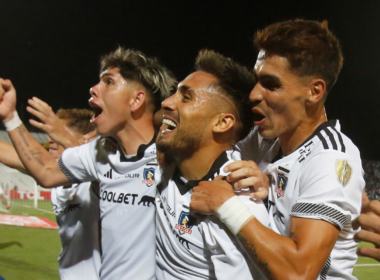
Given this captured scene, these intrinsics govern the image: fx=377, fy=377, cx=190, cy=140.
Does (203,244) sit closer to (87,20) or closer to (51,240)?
(51,240)

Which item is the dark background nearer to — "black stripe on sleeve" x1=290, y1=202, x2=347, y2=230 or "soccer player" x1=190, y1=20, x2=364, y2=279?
"soccer player" x1=190, y1=20, x2=364, y2=279

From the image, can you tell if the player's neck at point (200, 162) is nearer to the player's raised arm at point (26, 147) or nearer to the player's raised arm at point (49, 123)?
the player's raised arm at point (26, 147)

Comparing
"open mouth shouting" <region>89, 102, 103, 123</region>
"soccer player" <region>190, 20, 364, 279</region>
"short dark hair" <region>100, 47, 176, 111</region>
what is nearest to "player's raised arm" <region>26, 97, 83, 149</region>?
"open mouth shouting" <region>89, 102, 103, 123</region>

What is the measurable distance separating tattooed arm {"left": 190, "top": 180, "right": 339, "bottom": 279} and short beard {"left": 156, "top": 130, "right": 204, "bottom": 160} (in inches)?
23.1

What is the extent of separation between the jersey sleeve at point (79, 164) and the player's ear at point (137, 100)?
1.42ft

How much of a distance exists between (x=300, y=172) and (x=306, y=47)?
24.0 inches

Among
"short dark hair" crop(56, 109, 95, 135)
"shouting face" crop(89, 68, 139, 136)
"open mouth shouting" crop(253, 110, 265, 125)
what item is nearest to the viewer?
"open mouth shouting" crop(253, 110, 265, 125)

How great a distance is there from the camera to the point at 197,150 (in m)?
2.05

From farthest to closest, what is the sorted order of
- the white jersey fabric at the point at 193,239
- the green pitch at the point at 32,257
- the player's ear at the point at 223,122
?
the green pitch at the point at 32,257 → the player's ear at the point at 223,122 → the white jersey fabric at the point at 193,239

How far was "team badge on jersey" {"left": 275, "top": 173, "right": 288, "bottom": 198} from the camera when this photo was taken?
5.87 feet

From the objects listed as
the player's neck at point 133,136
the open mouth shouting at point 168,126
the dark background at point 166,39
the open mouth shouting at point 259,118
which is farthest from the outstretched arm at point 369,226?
the dark background at point 166,39

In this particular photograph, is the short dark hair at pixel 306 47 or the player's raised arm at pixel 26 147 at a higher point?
the short dark hair at pixel 306 47

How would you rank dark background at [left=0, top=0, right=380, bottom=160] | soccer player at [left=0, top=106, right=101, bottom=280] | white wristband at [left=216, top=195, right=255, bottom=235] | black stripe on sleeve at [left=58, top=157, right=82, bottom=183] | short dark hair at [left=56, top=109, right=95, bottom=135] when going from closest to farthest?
white wristband at [left=216, top=195, right=255, bottom=235] < black stripe on sleeve at [left=58, top=157, right=82, bottom=183] < soccer player at [left=0, top=106, right=101, bottom=280] < short dark hair at [left=56, top=109, right=95, bottom=135] < dark background at [left=0, top=0, right=380, bottom=160]

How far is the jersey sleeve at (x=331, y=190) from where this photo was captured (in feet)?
4.98
